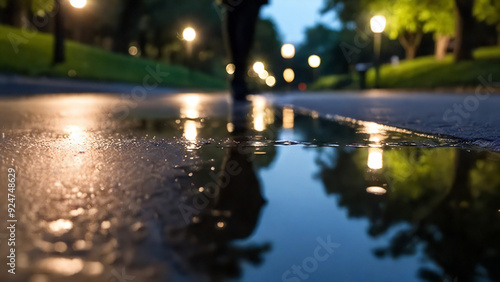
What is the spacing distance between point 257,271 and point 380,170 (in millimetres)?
2074

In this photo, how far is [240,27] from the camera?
12.5 metres

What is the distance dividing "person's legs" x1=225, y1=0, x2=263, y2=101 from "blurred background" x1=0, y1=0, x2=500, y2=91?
74 centimetres

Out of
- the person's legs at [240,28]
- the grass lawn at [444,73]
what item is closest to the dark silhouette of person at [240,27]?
the person's legs at [240,28]

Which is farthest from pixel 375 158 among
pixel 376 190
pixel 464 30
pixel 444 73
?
pixel 464 30

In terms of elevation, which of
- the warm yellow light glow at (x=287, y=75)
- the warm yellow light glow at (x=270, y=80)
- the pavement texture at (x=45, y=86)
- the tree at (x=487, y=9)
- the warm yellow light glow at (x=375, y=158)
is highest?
the warm yellow light glow at (x=270, y=80)

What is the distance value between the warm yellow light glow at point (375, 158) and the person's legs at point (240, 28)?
26.5 feet

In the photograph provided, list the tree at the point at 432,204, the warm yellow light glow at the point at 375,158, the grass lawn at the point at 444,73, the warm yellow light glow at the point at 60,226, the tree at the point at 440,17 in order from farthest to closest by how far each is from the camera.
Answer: the tree at the point at 440,17 → the grass lawn at the point at 444,73 → the warm yellow light glow at the point at 375,158 → the warm yellow light glow at the point at 60,226 → the tree at the point at 432,204

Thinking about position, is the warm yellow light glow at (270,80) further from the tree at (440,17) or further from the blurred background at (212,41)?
the tree at (440,17)

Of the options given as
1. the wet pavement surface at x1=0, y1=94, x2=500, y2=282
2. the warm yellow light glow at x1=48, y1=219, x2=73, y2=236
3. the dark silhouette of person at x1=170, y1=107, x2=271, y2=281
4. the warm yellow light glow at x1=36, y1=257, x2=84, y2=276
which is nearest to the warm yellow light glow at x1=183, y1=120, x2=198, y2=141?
the wet pavement surface at x1=0, y1=94, x2=500, y2=282

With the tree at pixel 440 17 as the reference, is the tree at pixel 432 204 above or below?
below

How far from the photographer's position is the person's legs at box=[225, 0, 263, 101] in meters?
12.2

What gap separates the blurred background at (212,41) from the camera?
27.6 meters

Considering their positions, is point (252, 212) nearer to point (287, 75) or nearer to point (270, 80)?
point (287, 75)

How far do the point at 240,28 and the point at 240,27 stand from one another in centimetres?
3
